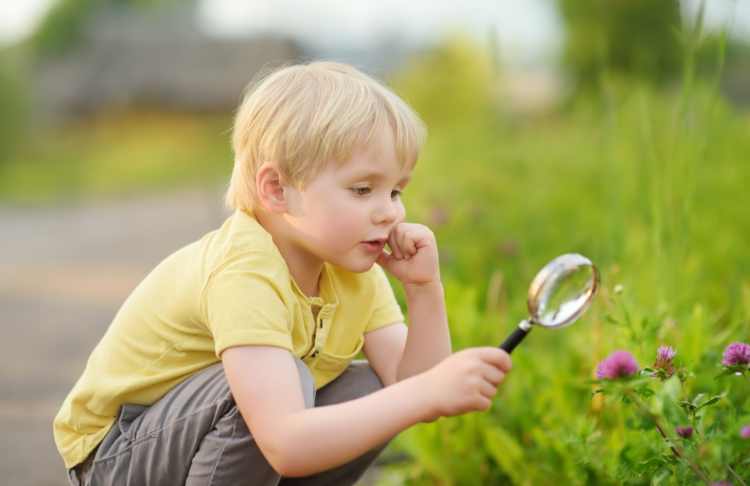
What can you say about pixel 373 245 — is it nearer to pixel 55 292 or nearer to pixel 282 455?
pixel 282 455

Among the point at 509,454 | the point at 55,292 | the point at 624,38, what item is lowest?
the point at 55,292

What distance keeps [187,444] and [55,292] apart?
131 inches

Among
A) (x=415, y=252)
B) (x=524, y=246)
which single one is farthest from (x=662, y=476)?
(x=524, y=246)

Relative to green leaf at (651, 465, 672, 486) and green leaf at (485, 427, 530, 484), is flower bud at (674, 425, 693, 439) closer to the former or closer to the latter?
green leaf at (651, 465, 672, 486)

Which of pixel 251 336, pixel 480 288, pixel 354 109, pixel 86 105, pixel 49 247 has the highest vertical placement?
pixel 354 109

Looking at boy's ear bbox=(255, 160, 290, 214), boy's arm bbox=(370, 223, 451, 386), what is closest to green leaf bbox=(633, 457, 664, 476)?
boy's arm bbox=(370, 223, 451, 386)

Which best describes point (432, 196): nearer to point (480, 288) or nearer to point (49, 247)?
point (480, 288)

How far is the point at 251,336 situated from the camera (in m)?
1.03

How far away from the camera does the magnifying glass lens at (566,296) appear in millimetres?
980

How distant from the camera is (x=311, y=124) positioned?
114 cm

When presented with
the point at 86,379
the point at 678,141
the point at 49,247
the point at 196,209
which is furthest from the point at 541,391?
the point at 196,209

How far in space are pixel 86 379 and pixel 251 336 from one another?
470 millimetres

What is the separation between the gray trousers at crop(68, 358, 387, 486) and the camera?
1146 mm

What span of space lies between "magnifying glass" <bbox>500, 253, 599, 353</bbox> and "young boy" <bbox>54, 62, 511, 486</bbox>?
0.32 ft
